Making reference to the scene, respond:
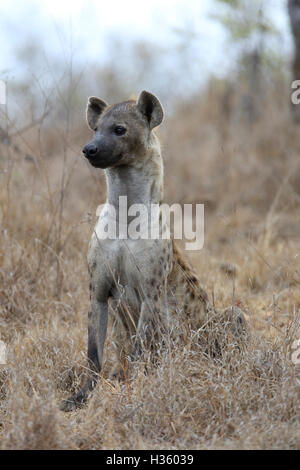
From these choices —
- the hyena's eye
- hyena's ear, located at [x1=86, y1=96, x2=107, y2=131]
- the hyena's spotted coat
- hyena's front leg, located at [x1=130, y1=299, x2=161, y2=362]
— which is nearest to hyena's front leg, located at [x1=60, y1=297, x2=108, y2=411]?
the hyena's spotted coat

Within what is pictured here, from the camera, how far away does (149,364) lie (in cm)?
381

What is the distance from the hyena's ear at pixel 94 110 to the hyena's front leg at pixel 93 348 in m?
1.20

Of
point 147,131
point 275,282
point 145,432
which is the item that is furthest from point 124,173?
point 275,282

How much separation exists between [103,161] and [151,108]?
0.56 meters

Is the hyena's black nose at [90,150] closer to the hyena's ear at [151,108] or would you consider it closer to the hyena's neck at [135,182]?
the hyena's neck at [135,182]

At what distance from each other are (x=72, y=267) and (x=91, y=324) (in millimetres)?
1388

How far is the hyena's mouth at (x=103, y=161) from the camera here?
3.92 meters

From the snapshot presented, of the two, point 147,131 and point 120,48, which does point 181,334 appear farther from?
point 120,48

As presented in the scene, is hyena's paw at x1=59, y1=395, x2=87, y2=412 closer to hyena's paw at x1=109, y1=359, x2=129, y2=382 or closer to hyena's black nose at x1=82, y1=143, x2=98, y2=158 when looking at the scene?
hyena's paw at x1=109, y1=359, x2=129, y2=382

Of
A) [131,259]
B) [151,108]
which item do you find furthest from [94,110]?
[131,259]

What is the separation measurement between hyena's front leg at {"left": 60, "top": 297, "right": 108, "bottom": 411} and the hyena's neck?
26.1 inches

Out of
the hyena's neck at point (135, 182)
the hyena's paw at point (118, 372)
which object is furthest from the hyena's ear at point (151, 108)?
the hyena's paw at point (118, 372)

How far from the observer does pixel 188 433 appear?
331cm

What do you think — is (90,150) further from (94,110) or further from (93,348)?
(93,348)
